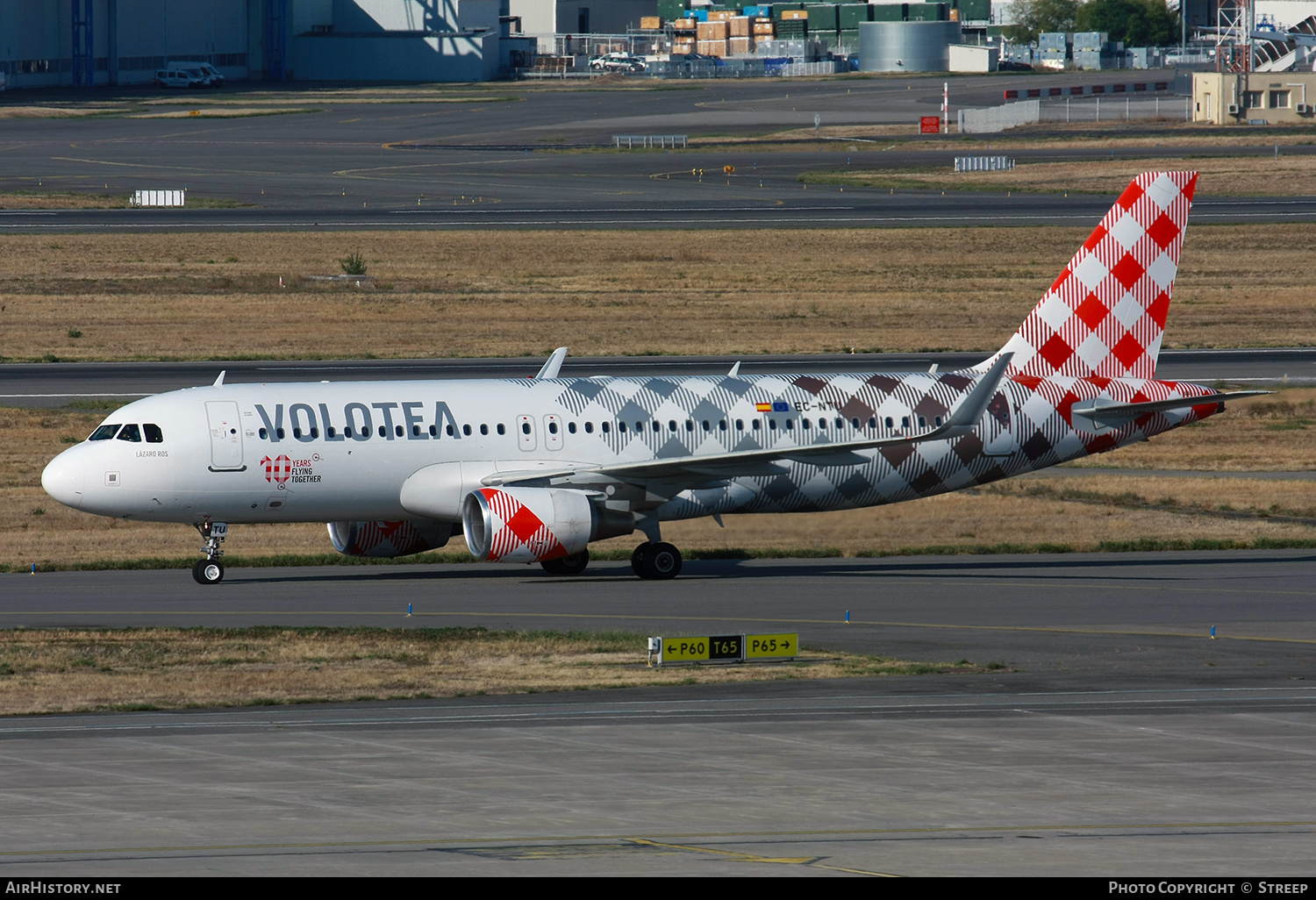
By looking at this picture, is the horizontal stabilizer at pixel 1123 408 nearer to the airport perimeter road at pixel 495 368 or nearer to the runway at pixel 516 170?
the airport perimeter road at pixel 495 368

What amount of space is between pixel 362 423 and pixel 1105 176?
316 ft

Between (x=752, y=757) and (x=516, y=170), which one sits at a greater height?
(x=516, y=170)

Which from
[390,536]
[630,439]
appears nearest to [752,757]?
[630,439]

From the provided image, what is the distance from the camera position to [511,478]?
129 feet

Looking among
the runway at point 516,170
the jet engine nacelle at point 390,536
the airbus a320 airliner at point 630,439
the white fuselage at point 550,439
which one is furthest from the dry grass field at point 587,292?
the jet engine nacelle at point 390,536

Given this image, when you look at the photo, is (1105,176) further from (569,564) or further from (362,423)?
(362,423)

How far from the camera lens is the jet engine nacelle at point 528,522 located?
38062 mm

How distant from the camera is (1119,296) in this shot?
143 feet

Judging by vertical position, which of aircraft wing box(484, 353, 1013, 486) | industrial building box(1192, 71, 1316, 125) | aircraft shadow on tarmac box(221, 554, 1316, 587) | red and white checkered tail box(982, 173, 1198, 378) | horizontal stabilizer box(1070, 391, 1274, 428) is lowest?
aircraft shadow on tarmac box(221, 554, 1316, 587)

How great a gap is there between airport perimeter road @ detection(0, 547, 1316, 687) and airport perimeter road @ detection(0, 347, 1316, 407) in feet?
75.6

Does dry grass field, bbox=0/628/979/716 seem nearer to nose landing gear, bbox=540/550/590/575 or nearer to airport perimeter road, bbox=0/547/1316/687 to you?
airport perimeter road, bbox=0/547/1316/687

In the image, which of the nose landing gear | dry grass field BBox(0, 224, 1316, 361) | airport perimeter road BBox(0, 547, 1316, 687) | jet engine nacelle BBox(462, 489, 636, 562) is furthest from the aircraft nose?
dry grass field BBox(0, 224, 1316, 361)

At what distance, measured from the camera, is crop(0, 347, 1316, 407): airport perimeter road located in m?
65.0
